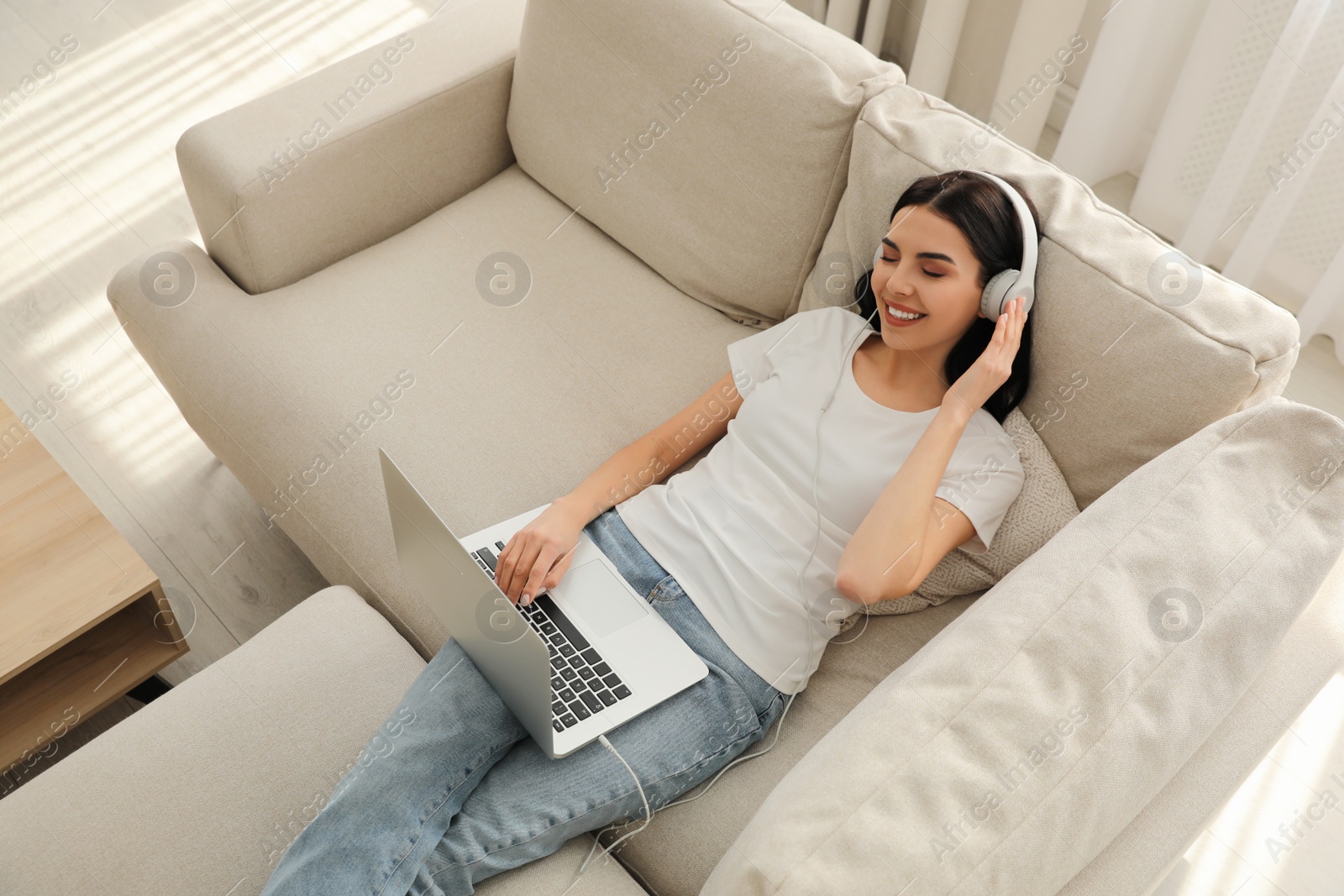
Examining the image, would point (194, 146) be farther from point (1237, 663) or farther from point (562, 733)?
point (1237, 663)

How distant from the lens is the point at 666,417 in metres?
1.66

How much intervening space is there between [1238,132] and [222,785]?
224cm

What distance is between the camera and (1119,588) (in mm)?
1043

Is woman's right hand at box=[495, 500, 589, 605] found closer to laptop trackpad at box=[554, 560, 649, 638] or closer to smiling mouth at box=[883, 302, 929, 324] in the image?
laptop trackpad at box=[554, 560, 649, 638]

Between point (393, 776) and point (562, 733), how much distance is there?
198 mm

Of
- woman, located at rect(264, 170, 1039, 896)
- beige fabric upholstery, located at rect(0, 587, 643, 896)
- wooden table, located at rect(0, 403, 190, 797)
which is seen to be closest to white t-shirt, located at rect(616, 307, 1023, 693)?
woman, located at rect(264, 170, 1039, 896)

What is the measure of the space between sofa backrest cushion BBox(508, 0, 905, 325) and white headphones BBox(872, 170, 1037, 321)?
33 cm

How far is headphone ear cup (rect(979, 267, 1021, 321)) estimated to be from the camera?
129cm

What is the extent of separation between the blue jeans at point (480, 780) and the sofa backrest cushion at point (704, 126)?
25.6 inches

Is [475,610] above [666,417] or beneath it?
above

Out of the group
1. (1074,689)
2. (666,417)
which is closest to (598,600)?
(666,417)

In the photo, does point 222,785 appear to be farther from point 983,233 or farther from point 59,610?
point 983,233

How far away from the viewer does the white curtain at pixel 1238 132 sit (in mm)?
2066

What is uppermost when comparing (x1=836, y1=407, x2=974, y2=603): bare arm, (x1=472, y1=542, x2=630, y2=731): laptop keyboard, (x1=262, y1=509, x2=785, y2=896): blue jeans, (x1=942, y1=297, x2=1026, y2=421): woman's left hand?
(x1=942, y1=297, x2=1026, y2=421): woman's left hand
